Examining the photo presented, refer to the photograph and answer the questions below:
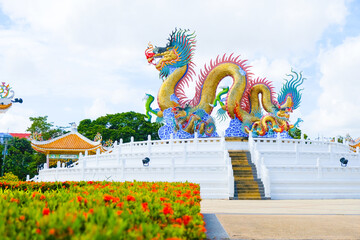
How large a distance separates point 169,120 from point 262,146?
7884 mm

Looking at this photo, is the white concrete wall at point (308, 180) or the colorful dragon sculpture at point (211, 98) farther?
the colorful dragon sculpture at point (211, 98)

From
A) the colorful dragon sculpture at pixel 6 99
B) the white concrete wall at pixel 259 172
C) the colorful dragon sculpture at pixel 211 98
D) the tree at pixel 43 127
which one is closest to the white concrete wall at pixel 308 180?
the white concrete wall at pixel 259 172

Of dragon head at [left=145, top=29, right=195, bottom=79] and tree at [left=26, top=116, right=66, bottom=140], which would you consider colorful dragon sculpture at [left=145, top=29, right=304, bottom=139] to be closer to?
dragon head at [left=145, top=29, right=195, bottom=79]

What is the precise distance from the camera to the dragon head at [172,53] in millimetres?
26938

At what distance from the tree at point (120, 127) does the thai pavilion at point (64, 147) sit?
15.3 metres

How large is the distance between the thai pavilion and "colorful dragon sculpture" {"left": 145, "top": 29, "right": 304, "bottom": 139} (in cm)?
903

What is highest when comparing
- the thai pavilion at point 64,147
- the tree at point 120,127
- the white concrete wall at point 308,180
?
the tree at point 120,127

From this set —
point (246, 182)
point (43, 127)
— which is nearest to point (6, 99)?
point (246, 182)

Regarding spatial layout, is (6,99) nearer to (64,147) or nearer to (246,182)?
(64,147)

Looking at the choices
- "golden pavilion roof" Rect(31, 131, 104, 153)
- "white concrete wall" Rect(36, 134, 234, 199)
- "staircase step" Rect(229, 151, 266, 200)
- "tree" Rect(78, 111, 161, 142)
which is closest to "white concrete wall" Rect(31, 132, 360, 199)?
"white concrete wall" Rect(36, 134, 234, 199)

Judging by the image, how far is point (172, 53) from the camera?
26984 mm

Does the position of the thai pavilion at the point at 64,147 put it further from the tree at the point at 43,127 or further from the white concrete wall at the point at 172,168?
the tree at the point at 43,127

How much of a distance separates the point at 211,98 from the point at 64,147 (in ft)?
49.2

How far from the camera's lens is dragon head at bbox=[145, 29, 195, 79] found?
26.9 metres
